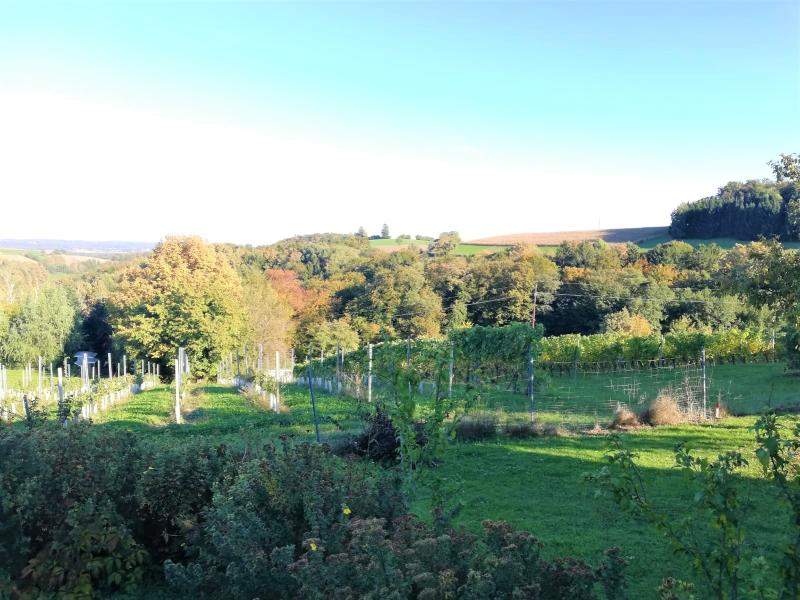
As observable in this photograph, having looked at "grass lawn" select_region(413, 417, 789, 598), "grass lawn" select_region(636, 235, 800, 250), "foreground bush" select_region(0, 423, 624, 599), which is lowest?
"grass lawn" select_region(413, 417, 789, 598)

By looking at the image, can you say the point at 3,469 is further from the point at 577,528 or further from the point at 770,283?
the point at 770,283

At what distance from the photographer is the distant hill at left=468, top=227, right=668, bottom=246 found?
5866 cm

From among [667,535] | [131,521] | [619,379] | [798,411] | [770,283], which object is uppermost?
[770,283]


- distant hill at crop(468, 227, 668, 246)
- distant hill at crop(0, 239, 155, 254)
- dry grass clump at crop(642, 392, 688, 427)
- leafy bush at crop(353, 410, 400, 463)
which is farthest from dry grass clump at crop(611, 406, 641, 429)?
distant hill at crop(0, 239, 155, 254)

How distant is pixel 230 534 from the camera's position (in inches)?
149

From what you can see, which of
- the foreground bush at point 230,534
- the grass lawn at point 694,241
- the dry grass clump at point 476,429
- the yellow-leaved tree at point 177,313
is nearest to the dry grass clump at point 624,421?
the dry grass clump at point 476,429

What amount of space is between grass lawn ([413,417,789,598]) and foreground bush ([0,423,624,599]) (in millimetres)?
1017

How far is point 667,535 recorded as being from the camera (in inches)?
97.2

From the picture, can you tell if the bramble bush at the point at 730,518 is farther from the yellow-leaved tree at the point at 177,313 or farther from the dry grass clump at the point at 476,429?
the yellow-leaved tree at the point at 177,313

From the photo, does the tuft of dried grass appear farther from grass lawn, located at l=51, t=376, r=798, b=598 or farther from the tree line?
the tree line

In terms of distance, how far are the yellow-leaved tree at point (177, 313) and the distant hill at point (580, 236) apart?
3499 centimetres

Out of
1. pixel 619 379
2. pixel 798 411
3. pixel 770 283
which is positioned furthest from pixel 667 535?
pixel 619 379

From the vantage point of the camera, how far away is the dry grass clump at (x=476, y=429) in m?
A: 11.3

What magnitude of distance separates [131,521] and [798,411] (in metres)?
13.8
